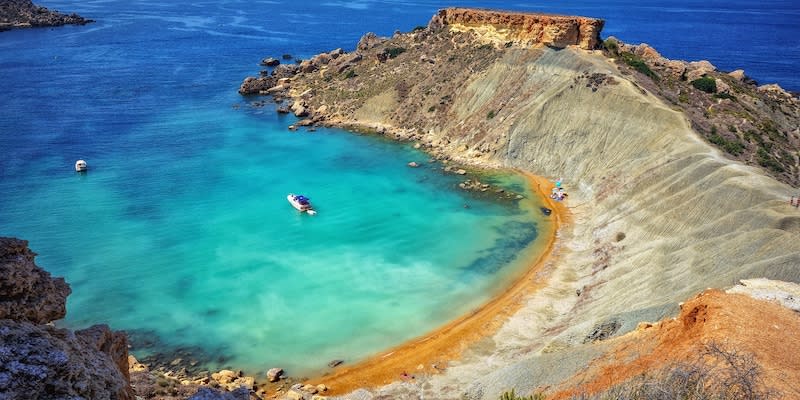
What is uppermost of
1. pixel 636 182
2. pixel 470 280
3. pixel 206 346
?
pixel 636 182

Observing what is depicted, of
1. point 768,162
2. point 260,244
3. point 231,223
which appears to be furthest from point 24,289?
point 768,162

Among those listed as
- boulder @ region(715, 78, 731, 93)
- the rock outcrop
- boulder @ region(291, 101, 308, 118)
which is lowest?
boulder @ region(291, 101, 308, 118)

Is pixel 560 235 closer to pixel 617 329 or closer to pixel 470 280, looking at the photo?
pixel 470 280

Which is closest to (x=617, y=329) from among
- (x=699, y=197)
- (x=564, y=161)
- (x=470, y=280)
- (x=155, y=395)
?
(x=470, y=280)

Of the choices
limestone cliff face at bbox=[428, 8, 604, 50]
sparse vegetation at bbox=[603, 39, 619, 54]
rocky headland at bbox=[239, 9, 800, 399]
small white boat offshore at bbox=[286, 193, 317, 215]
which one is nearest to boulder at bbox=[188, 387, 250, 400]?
rocky headland at bbox=[239, 9, 800, 399]

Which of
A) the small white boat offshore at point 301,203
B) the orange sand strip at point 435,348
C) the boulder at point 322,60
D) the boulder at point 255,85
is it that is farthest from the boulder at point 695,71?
the boulder at point 255,85

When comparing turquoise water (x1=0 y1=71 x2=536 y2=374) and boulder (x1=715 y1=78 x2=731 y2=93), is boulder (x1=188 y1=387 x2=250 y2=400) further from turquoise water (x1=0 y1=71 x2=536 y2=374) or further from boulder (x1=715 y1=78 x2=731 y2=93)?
boulder (x1=715 y1=78 x2=731 y2=93)

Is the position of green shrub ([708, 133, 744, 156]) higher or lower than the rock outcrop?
higher

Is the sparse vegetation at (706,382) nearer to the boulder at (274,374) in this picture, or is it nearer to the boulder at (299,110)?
the boulder at (274,374)
